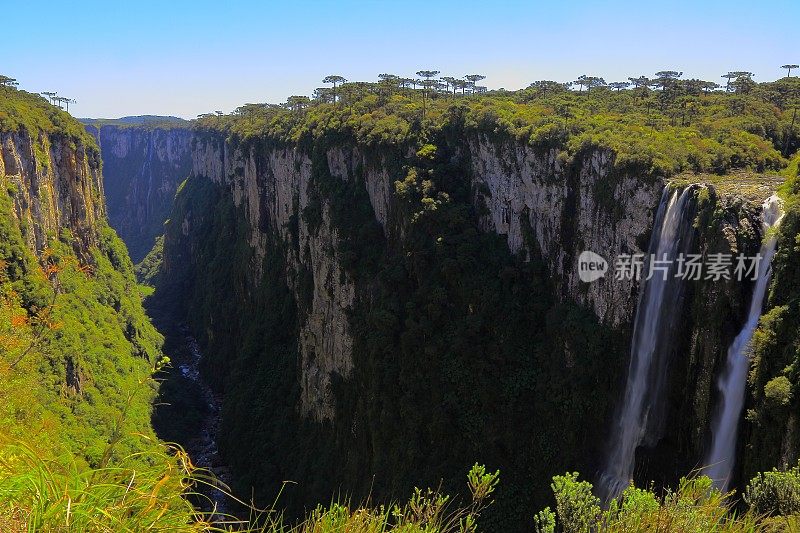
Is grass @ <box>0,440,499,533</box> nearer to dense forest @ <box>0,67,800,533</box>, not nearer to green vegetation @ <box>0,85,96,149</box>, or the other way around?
dense forest @ <box>0,67,800,533</box>

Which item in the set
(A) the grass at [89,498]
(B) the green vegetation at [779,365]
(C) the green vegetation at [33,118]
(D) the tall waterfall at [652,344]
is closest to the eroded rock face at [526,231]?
(D) the tall waterfall at [652,344]

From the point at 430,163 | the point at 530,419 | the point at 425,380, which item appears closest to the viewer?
the point at 530,419

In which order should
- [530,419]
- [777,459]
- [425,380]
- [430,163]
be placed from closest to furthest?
[777,459] < [530,419] < [425,380] < [430,163]

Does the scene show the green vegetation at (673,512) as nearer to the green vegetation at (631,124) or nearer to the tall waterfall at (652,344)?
the tall waterfall at (652,344)

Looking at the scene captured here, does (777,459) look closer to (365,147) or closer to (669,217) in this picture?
(669,217)

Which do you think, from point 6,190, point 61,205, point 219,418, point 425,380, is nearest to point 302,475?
point 425,380

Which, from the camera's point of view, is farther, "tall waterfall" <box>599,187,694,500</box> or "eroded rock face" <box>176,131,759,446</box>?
"tall waterfall" <box>599,187,694,500</box>

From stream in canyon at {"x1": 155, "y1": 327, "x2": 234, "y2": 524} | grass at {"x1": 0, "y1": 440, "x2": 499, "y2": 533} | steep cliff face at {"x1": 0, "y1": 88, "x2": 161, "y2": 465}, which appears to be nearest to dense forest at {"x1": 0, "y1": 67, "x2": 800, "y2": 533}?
grass at {"x1": 0, "y1": 440, "x2": 499, "y2": 533}

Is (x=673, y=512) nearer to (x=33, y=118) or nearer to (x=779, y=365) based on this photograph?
(x=779, y=365)
